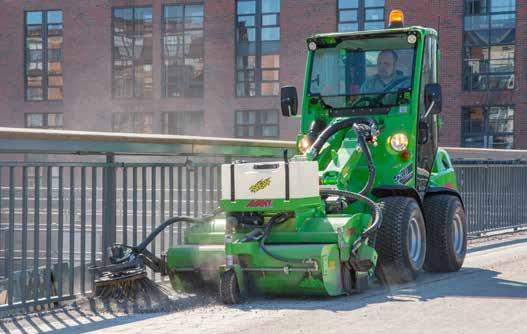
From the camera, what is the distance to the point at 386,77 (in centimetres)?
1134

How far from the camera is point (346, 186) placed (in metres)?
10.3

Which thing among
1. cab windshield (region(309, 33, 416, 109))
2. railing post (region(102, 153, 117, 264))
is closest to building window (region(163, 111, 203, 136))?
cab windshield (region(309, 33, 416, 109))

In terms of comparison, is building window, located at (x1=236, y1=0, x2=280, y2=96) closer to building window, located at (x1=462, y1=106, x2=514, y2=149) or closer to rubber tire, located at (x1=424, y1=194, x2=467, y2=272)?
building window, located at (x1=462, y1=106, x2=514, y2=149)

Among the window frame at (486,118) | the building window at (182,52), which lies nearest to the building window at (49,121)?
the building window at (182,52)

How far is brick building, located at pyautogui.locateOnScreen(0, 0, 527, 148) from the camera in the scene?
150 ft

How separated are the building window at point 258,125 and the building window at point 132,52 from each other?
5.51 m

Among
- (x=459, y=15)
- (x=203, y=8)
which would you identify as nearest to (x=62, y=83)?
(x=203, y=8)

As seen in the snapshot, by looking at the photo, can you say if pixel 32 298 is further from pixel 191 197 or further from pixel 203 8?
pixel 203 8

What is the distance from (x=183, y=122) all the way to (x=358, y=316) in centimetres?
4370

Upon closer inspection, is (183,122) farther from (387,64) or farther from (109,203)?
(109,203)

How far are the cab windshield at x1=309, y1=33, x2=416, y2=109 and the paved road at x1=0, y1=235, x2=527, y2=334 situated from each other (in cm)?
246

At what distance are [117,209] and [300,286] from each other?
2074mm

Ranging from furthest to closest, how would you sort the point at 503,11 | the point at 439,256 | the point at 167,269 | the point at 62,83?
the point at 62,83
the point at 503,11
the point at 439,256
the point at 167,269

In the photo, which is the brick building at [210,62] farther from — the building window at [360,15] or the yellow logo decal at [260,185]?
the yellow logo decal at [260,185]
